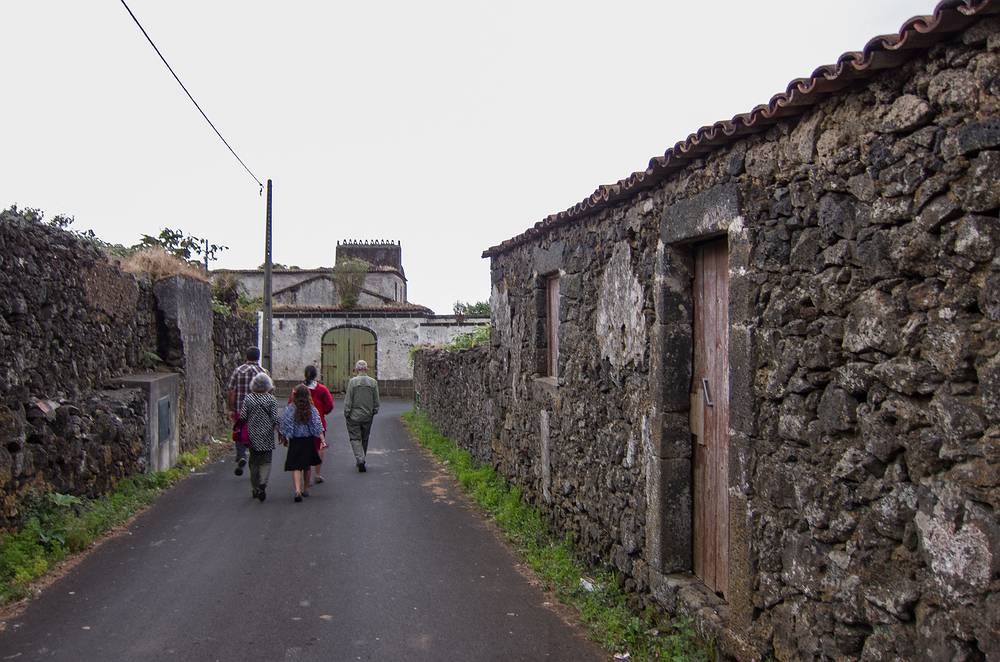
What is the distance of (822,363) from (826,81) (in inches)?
45.3

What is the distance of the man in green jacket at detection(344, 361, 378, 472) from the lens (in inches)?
452

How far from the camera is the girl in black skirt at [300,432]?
30.7 feet

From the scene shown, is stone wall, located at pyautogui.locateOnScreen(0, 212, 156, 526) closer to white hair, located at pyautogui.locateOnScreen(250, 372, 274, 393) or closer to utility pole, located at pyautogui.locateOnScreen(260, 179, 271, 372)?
white hair, located at pyautogui.locateOnScreen(250, 372, 274, 393)

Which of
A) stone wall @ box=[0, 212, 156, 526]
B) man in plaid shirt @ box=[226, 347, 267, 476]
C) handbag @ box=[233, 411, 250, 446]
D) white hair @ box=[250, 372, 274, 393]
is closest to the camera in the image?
stone wall @ box=[0, 212, 156, 526]

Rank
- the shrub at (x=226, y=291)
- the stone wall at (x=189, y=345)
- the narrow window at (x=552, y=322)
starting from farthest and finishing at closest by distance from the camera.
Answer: the shrub at (x=226, y=291) < the stone wall at (x=189, y=345) < the narrow window at (x=552, y=322)

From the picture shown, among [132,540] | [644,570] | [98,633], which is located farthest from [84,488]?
[644,570]

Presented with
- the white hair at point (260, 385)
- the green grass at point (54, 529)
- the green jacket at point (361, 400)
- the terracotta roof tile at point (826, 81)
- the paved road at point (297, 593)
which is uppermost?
the terracotta roof tile at point (826, 81)

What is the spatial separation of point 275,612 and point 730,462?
315 centimetres

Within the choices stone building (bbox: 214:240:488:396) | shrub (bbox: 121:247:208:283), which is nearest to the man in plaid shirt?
shrub (bbox: 121:247:208:283)

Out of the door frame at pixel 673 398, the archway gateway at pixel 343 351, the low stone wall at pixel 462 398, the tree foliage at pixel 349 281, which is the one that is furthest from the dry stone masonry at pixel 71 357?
the tree foliage at pixel 349 281

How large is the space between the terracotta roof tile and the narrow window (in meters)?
2.57

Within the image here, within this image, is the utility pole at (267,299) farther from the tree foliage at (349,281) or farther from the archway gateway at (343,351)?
the tree foliage at (349,281)

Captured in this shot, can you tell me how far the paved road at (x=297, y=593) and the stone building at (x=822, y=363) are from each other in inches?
41.7

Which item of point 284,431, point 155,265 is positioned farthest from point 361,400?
point 155,265
